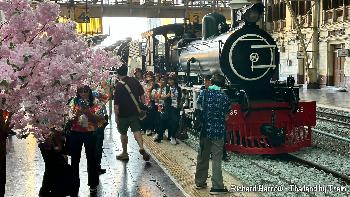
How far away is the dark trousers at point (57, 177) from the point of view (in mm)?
6004

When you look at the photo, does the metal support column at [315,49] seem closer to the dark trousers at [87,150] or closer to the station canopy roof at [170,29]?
the station canopy roof at [170,29]

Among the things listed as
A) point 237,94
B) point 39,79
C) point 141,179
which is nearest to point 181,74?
point 237,94

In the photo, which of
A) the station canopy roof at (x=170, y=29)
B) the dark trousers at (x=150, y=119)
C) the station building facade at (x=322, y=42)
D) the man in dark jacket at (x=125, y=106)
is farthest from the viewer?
the station building facade at (x=322, y=42)

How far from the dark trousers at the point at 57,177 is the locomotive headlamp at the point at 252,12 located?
17.8ft

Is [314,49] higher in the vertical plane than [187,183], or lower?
higher

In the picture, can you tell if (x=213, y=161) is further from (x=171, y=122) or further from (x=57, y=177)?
(x=171, y=122)

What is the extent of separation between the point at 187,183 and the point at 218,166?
74 cm

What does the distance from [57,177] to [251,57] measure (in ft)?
17.2

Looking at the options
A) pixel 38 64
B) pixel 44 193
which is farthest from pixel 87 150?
pixel 38 64

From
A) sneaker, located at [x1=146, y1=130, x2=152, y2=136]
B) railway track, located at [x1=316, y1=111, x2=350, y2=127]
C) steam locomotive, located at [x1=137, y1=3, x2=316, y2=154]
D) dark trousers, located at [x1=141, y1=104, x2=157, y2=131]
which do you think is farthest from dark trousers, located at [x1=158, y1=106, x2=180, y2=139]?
railway track, located at [x1=316, y1=111, x2=350, y2=127]

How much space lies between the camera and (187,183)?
718cm

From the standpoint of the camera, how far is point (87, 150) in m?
6.71

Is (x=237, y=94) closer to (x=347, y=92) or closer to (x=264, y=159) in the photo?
(x=264, y=159)

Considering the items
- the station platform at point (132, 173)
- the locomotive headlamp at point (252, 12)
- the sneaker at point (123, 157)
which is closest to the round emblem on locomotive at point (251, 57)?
the locomotive headlamp at point (252, 12)
